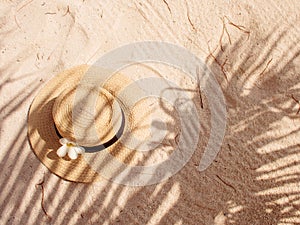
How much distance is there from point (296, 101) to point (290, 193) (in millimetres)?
519

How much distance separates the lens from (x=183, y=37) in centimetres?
278

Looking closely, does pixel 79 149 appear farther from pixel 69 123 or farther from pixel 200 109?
pixel 200 109

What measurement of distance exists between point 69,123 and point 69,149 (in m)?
0.16

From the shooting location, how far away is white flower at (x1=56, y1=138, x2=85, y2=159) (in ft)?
7.60

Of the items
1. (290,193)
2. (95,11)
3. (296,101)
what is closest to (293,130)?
(296,101)

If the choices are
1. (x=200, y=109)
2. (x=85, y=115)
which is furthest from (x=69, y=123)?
(x=200, y=109)

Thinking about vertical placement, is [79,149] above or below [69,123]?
below

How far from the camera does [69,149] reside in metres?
2.33

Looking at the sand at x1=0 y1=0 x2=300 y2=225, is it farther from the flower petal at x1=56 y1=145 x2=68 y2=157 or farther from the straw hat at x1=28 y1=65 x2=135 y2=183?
the flower petal at x1=56 y1=145 x2=68 y2=157

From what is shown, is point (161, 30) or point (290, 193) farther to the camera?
point (161, 30)

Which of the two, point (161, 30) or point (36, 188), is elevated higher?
point (161, 30)

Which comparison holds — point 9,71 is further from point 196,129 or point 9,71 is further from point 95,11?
point 196,129

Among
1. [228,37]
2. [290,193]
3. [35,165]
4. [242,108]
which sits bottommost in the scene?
[290,193]

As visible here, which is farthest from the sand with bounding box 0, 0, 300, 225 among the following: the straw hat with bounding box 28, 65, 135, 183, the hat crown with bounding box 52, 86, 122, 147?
the hat crown with bounding box 52, 86, 122, 147
